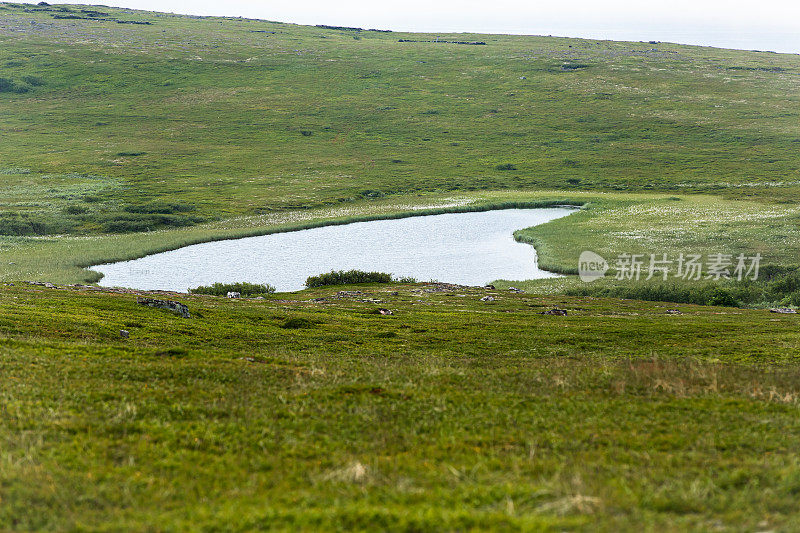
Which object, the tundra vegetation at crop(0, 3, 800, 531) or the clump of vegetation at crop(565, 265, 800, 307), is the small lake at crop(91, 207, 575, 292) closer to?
the tundra vegetation at crop(0, 3, 800, 531)

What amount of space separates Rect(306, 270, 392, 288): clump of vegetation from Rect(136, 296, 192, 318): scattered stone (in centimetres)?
3367

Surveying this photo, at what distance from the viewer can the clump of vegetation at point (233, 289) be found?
7119 cm

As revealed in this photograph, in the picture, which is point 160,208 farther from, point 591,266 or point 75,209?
point 591,266

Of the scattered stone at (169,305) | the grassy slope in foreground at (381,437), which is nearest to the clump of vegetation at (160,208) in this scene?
the scattered stone at (169,305)

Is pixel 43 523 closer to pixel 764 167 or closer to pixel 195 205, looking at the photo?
pixel 195 205

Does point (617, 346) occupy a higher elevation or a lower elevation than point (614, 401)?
lower

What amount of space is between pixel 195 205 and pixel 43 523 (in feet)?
418

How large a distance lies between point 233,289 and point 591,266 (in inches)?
1671

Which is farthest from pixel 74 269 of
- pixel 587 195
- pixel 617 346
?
pixel 587 195

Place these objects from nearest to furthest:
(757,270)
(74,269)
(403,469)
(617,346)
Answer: (403,469) < (617,346) < (757,270) < (74,269)

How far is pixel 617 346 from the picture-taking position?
1442 inches

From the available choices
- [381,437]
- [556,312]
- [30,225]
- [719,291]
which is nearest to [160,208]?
[30,225]

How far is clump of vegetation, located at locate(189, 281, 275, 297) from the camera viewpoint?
234 ft

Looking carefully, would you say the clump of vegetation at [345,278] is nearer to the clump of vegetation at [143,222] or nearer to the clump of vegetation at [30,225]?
the clump of vegetation at [143,222]
